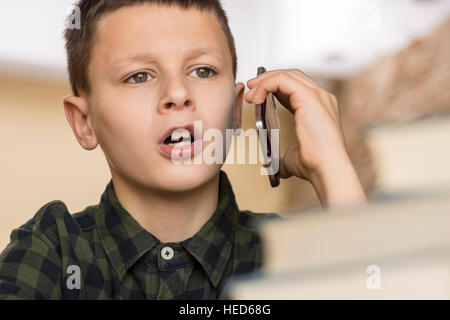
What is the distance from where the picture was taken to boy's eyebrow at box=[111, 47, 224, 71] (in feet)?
2.35

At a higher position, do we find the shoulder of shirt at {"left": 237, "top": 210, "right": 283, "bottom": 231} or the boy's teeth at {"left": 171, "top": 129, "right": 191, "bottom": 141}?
the boy's teeth at {"left": 171, "top": 129, "right": 191, "bottom": 141}

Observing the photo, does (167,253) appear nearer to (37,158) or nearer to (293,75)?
(293,75)

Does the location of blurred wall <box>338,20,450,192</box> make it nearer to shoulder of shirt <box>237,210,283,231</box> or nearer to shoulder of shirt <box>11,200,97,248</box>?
shoulder of shirt <box>237,210,283,231</box>

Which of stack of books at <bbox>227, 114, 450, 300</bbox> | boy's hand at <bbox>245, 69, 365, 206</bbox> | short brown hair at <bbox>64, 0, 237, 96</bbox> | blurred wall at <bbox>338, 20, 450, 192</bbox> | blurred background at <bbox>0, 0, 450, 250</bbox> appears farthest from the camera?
blurred background at <bbox>0, 0, 450, 250</bbox>

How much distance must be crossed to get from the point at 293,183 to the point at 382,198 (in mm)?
2599

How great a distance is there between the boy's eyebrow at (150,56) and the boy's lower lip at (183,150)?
0.11 meters

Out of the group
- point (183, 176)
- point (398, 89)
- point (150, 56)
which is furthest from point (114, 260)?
point (398, 89)

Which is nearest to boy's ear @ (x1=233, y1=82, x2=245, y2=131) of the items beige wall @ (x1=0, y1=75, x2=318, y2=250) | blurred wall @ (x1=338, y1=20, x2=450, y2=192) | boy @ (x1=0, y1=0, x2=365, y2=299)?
boy @ (x1=0, y1=0, x2=365, y2=299)

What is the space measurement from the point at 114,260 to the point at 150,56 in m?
0.27

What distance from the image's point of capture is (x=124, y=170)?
2.48 ft

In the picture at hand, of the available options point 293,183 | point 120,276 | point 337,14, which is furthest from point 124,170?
point 337,14

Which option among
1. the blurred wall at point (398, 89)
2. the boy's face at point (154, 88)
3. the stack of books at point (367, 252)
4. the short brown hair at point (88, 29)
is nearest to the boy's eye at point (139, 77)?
the boy's face at point (154, 88)

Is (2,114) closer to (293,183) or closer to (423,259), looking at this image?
(293,183)

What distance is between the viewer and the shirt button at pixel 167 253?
0.75 metres
